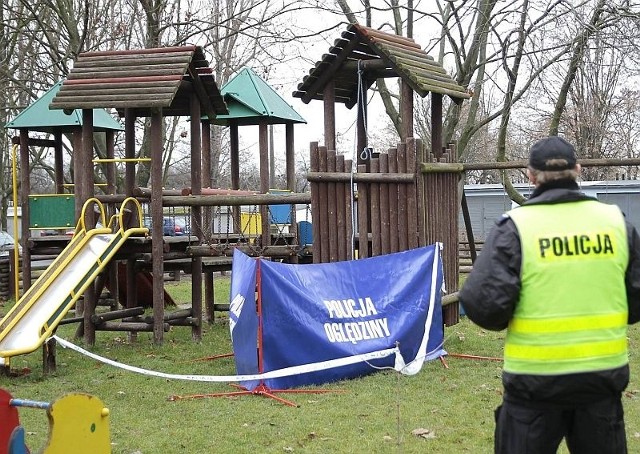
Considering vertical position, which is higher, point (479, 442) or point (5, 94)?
point (5, 94)

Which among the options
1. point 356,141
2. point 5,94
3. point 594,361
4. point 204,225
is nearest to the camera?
point 594,361

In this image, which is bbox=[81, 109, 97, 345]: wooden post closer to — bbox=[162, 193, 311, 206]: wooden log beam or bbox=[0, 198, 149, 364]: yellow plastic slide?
bbox=[0, 198, 149, 364]: yellow plastic slide

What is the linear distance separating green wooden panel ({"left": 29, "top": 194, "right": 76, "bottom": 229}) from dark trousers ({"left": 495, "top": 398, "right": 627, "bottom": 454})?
11253 millimetres

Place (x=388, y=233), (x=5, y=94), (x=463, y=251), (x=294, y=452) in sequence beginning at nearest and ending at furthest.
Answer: (x=294, y=452) → (x=388, y=233) → (x=5, y=94) → (x=463, y=251)

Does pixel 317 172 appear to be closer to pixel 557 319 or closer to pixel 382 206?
pixel 382 206

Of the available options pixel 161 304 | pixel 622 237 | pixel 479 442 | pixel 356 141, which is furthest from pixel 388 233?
pixel 622 237

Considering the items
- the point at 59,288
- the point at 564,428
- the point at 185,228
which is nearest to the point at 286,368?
the point at 59,288

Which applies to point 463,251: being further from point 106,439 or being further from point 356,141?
point 106,439

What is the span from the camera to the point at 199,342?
12.9 m

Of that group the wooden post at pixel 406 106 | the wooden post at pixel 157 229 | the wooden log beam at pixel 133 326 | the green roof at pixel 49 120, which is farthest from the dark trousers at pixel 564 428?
the green roof at pixel 49 120

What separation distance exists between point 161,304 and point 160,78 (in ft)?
10.3

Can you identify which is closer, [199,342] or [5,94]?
[199,342]

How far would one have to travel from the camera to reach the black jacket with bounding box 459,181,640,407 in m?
3.80

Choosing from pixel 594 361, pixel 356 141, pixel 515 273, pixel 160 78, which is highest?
pixel 160 78
